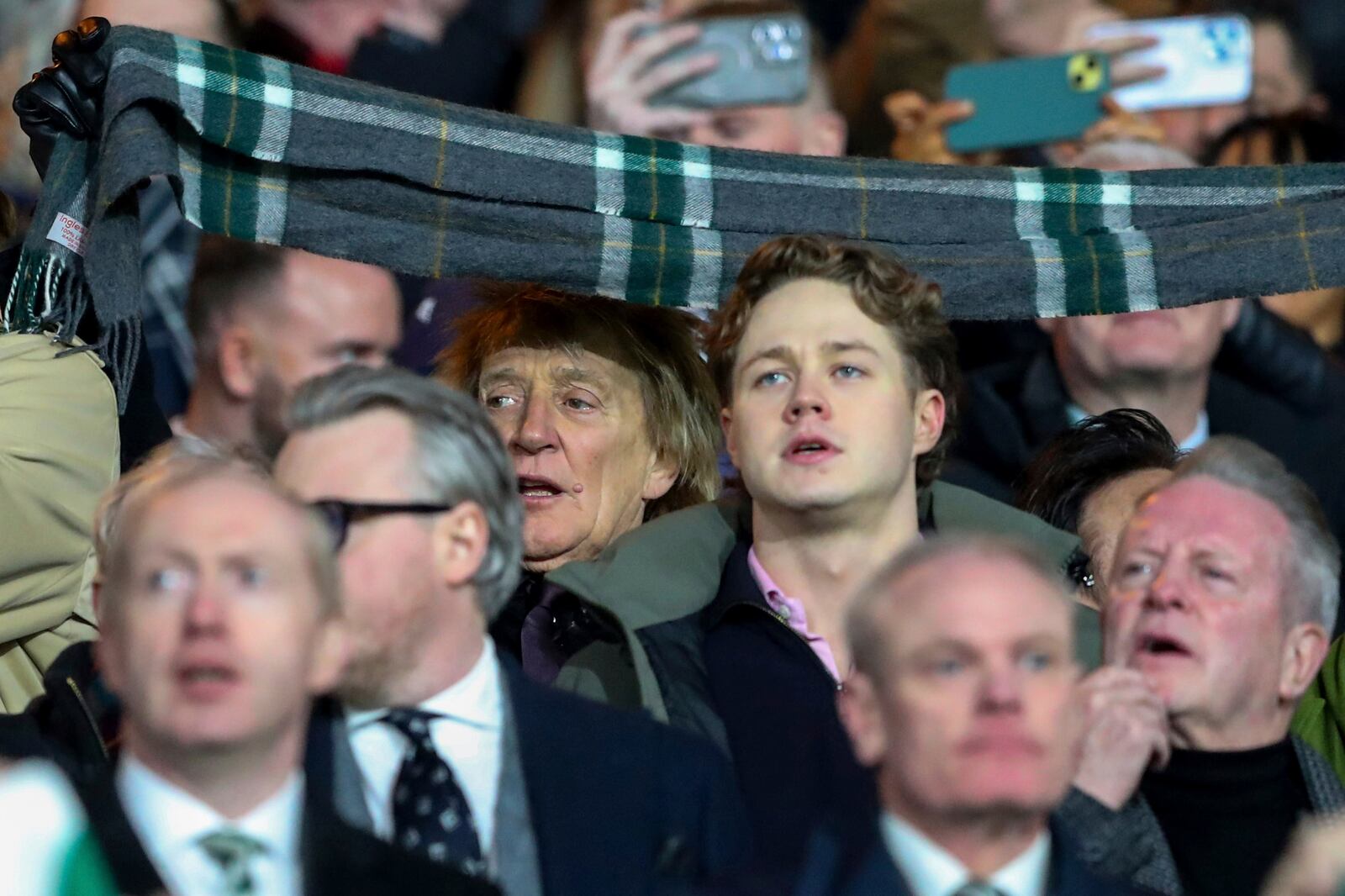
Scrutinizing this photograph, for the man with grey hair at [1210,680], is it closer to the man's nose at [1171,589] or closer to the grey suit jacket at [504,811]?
the man's nose at [1171,589]

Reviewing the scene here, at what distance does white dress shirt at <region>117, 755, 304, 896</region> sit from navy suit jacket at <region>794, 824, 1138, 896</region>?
0.55 m

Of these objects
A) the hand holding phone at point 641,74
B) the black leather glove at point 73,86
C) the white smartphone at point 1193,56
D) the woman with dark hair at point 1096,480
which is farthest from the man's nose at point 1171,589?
the white smartphone at point 1193,56

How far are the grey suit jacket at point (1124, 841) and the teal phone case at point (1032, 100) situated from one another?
2.22 metres

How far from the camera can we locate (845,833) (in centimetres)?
259

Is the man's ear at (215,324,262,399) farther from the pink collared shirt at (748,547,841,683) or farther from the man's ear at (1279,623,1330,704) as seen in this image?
the man's ear at (1279,623,1330,704)

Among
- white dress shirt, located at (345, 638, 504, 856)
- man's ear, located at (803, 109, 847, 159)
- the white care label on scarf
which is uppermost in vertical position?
man's ear, located at (803, 109, 847, 159)

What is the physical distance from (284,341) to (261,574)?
7.05 ft

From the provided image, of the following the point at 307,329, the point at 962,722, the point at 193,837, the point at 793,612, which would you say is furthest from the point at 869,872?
the point at 307,329

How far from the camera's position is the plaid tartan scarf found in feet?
10.9

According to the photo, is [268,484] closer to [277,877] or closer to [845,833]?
[277,877]

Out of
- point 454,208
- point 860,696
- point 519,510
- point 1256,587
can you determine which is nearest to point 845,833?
point 860,696

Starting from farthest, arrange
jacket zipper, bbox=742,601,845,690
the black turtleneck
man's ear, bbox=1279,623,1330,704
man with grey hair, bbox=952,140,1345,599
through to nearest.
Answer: man with grey hair, bbox=952,140,1345,599 → jacket zipper, bbox=742,601,845,690 → man's ear, bbox=1279,623,1330,704 → the black turtleneck

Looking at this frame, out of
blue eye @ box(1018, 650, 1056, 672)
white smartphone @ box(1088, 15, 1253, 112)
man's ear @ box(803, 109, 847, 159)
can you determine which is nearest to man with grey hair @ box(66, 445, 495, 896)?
blue eye @ box(1018, 650, 1056, 672)

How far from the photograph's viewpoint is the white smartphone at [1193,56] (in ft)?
17.7
